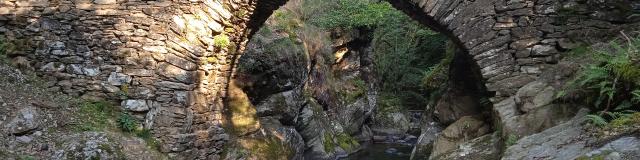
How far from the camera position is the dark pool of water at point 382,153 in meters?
13.6

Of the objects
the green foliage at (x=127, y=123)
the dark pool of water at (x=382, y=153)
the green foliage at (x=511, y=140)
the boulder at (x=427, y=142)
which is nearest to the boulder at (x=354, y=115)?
the dark pool of water at (x=382, y=153)

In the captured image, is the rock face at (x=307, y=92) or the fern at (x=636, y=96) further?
the rock face at (x=307, y=92)

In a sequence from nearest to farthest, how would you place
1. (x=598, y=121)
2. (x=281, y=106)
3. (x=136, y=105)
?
1. (x=598, y=121)
2. (x=136, y=105)
3. (x=281, y=106)

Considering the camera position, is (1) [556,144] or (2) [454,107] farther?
(2) [454,107]

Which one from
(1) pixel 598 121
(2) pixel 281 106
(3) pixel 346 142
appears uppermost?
(1) pixel 598 121

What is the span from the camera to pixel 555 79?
4652 millimetres

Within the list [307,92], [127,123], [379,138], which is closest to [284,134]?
[307,92]

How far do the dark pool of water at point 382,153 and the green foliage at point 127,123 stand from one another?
8356mm

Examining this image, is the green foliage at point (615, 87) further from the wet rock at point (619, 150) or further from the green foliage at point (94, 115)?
the green foliage at point (94, 115)

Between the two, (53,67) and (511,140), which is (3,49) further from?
(511,140)

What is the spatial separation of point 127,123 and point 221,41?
2.05 metres

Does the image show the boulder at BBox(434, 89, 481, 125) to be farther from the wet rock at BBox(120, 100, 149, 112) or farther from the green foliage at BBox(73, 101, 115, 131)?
the green foliage at BBox(73, 101, 115, 131)

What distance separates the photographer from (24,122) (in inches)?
205

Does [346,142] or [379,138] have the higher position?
[346,142]
